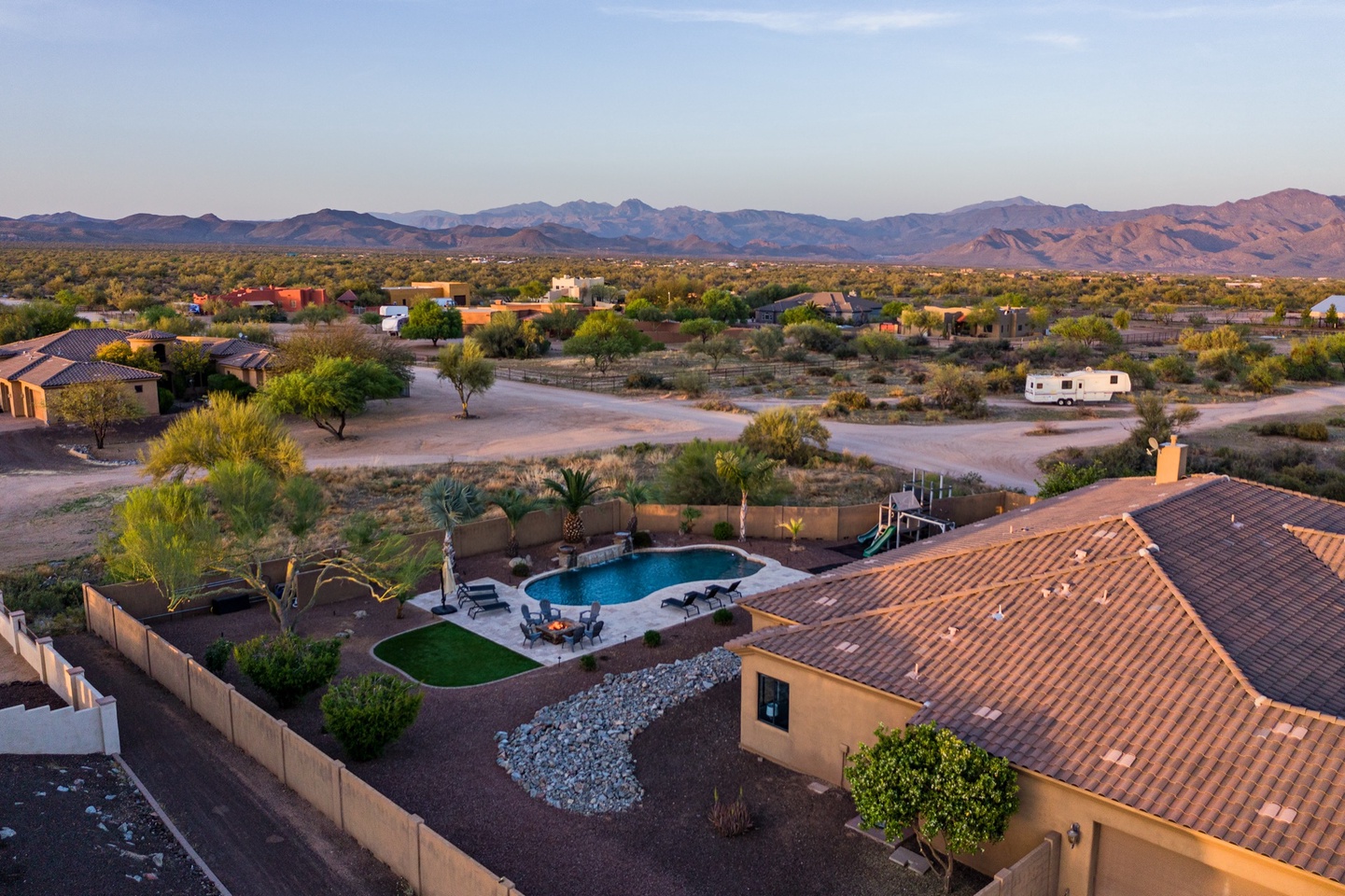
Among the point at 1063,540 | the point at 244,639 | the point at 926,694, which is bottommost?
the point at 244,639

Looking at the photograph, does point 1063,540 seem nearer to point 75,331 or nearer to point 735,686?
point 735,686

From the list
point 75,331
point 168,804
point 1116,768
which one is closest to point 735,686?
point 1116,768

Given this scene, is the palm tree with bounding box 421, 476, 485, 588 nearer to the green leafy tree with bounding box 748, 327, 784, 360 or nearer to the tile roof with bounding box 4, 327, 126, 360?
the tile roof with bounding box 4, 327, 126, 360

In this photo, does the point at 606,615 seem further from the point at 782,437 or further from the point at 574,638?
the point at 782,437

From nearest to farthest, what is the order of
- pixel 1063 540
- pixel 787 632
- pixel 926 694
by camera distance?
pixel 926 694, pixel 787 632, pixel 1063 540

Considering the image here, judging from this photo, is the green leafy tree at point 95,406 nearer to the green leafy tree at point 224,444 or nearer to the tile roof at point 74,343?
the tile roof at point 74,343

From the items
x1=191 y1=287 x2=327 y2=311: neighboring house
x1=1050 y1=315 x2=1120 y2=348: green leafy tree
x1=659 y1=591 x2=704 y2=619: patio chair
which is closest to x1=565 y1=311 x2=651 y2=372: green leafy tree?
x1=1050 y1=315 x2=1120 y2=348: green leafy tree

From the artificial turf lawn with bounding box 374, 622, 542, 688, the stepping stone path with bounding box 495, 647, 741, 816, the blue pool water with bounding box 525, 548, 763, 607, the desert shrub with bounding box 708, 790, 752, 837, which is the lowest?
the blue pool water with bounding box 525, 548, 763, 607

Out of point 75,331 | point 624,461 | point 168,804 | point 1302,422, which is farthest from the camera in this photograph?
point 75,331
